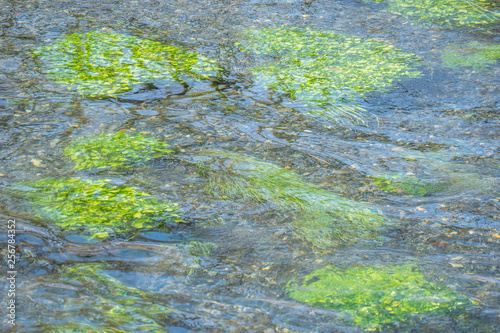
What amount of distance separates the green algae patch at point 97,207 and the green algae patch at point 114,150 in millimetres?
341

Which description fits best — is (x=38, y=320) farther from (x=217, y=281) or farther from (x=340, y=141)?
(x=340, y=141)

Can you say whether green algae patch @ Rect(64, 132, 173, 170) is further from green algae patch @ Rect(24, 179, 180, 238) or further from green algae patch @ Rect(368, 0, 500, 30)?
green algae patch @ Rect(368, 0, 500, 30)

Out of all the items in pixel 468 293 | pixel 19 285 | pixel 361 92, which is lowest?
pixel 19 285

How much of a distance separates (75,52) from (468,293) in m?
5.85

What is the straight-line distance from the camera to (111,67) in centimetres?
607

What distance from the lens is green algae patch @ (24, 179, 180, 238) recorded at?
11.6 ft

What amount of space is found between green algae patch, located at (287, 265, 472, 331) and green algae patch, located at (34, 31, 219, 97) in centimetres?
373

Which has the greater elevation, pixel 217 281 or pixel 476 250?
pixel 476 250

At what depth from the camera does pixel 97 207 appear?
3668 millimetres

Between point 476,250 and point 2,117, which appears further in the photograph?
point 2,117

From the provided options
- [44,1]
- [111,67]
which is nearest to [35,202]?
[111,67]

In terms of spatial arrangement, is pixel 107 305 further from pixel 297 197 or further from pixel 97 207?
pixel 297 197

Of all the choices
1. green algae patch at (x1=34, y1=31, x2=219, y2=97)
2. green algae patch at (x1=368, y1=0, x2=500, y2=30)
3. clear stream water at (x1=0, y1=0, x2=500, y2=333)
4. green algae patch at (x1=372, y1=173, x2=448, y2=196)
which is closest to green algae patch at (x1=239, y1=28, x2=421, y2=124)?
clear stream water at (x1=0, y1=0, x2=500, y2=333)

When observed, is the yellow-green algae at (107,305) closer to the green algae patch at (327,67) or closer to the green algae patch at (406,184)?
the green algae patch at (406,184)
